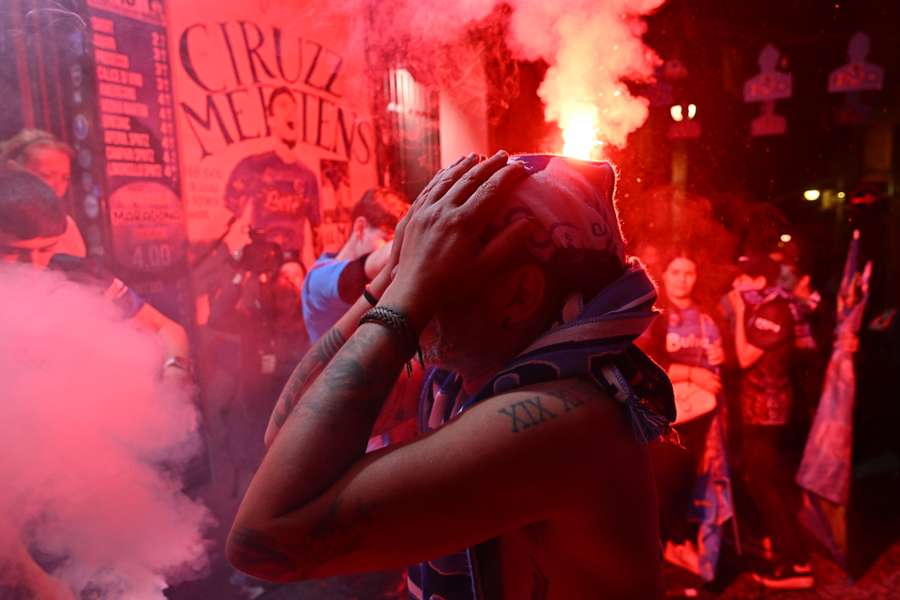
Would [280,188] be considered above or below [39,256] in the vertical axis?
above

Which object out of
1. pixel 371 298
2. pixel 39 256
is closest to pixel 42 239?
pixel 39 256

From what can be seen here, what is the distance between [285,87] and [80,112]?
1546mm

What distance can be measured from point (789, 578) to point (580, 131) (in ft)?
11.9

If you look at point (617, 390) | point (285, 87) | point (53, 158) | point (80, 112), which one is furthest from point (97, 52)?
point (617, 390)

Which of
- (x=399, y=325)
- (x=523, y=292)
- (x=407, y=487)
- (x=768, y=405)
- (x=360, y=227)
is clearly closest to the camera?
(x=407, y=487)

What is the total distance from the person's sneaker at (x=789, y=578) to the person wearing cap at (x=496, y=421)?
403cm

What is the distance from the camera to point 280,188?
185 inches

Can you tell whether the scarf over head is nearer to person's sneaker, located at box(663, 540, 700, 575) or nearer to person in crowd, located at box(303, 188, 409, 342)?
person in crowd, located at box(303, 188, 409, 342)

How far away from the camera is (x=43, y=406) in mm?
2736

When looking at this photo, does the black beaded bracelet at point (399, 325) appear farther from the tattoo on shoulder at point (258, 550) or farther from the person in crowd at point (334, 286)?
the person in crowd at point (334, 286)

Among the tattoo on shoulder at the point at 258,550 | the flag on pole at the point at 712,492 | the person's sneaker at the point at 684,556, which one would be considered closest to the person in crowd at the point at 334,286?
the tattoo on shoulder at the point at 258,550

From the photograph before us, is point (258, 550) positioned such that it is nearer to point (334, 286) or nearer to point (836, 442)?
point (334, 286)

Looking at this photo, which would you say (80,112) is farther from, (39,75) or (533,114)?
(533,114)

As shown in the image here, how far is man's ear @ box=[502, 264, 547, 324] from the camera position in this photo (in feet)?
4.73
